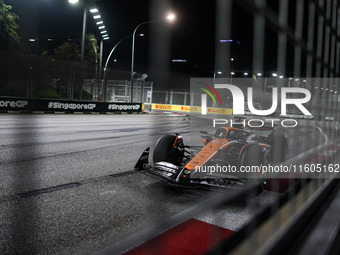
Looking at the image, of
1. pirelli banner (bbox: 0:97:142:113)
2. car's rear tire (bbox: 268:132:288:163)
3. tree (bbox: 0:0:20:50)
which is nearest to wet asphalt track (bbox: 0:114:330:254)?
Answer: car's rear tire (bbox: 268:132:288:163)

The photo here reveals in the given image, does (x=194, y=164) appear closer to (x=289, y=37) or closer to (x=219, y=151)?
(x=219, y=151)

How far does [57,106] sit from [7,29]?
345 inches

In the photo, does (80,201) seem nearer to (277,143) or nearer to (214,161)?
(214,161)

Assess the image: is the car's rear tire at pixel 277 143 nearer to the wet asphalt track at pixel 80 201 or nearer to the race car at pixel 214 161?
the race car at pixel 214 161

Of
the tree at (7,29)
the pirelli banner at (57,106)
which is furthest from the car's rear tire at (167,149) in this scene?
the tree at (7,29)

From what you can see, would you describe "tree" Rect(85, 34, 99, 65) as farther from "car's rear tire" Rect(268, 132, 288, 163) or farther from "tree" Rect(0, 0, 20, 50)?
"car's rear tire" Rect(268, 132, 288, 163)

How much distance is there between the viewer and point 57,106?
1493 centimetres

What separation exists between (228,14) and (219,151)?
2.65 metres

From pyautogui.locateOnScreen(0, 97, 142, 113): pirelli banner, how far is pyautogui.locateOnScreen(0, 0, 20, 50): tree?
26.3ft

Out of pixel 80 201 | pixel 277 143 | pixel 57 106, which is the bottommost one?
pixel 80 201

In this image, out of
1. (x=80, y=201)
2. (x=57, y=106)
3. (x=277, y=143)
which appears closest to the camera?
(x=277, y=143)

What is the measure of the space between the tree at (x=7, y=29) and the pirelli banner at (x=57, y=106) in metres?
8.03

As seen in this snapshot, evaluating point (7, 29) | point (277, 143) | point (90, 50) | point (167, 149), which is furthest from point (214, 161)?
point (90, 50)

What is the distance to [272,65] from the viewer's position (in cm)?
152
